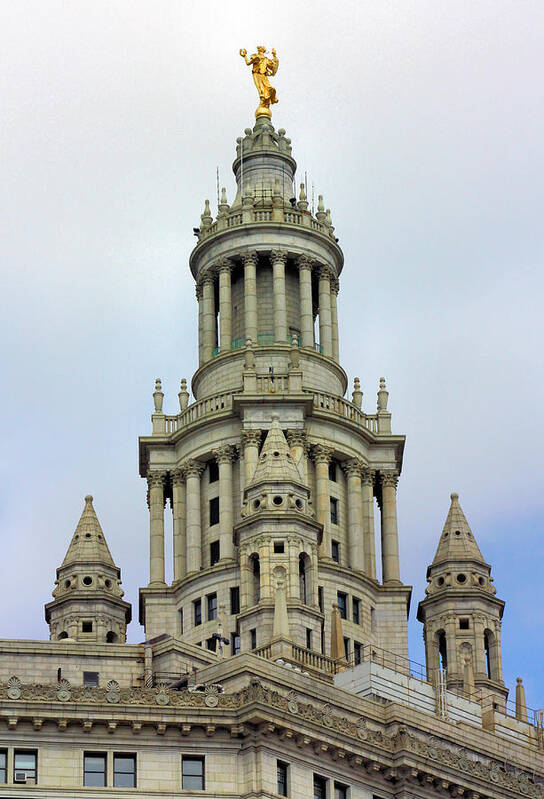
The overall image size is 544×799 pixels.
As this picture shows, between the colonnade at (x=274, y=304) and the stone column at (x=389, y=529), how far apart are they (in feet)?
35.3

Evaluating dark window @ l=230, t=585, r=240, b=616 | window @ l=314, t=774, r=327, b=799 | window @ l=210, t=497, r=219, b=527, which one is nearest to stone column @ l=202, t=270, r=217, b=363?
window @ l=210, t=497, r=219, b=527

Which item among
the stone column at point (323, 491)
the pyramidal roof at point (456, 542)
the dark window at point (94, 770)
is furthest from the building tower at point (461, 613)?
the dark window at point (94, 770)

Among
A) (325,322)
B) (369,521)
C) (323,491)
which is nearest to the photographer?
(323,491)

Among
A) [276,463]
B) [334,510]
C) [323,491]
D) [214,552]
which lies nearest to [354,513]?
[334,510]

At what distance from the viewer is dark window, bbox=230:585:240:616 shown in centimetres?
16500

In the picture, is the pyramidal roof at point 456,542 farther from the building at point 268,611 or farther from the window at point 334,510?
the window at point 334,510

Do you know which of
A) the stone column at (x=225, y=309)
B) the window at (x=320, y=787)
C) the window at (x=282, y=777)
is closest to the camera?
the window at (x=282, y=777)

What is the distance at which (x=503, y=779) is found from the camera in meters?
132

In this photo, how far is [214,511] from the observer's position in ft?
570

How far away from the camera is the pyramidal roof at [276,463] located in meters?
158

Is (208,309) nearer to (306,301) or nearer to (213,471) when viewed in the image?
(306,301)

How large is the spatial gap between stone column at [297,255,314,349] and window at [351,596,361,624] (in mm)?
19846

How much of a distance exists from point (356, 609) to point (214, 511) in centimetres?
1196

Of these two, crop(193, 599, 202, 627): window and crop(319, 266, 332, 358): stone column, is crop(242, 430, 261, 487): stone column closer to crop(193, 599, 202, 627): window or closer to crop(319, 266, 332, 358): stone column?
crop(193, 599, 202, 627): window
